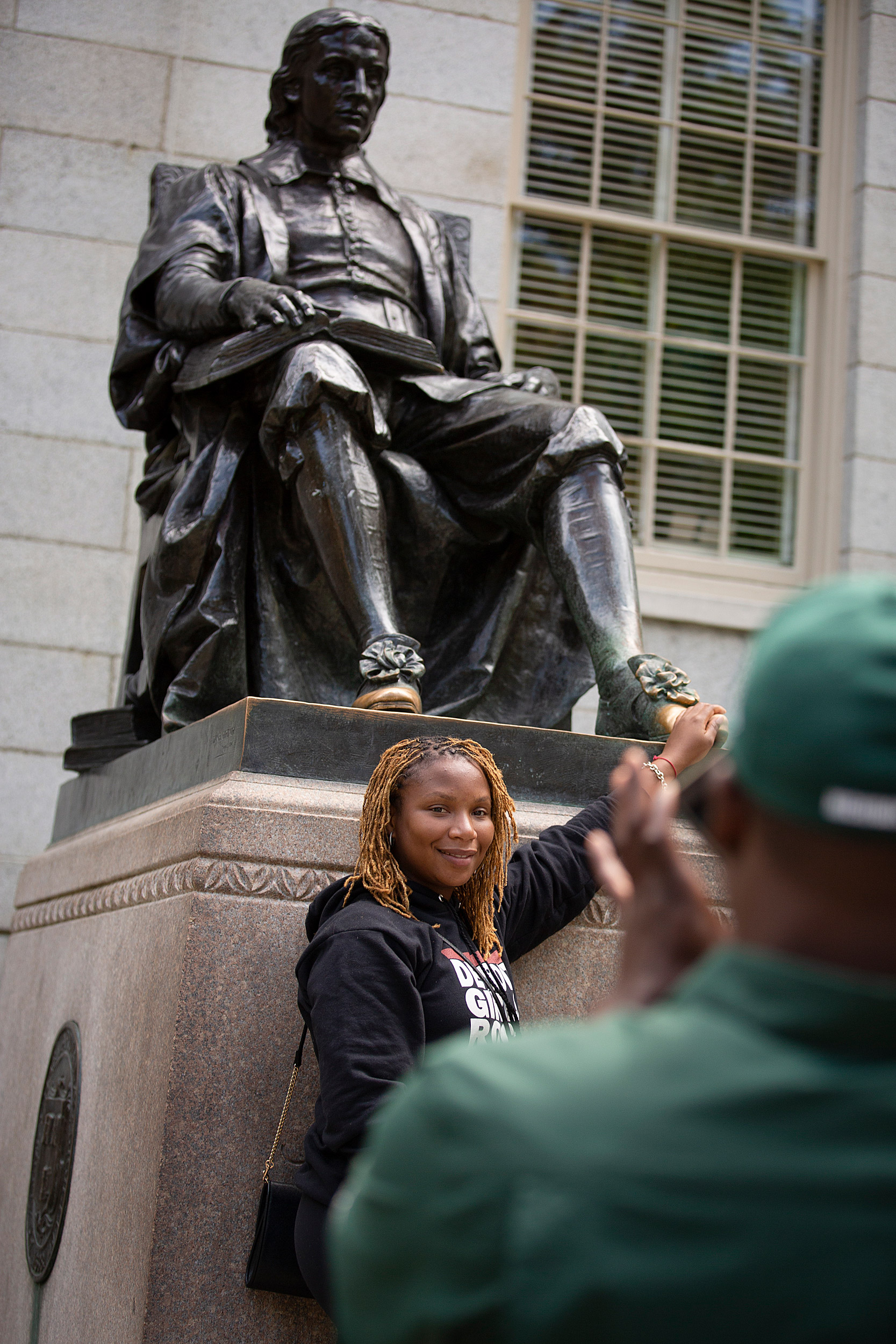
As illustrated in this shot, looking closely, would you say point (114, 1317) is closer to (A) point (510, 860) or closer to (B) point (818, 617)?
(A) point (510, 860)

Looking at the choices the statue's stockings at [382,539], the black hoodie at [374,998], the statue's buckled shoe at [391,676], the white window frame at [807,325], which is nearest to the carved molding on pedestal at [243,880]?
the black hoodie at [374,998]

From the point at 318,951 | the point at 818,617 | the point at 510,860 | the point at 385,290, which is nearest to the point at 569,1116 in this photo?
the point at 818,617

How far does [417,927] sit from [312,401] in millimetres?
1755

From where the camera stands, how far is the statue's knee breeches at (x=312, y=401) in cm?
365

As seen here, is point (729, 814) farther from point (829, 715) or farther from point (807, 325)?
point (807, 325)

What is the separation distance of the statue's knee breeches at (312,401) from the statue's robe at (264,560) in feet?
0.47

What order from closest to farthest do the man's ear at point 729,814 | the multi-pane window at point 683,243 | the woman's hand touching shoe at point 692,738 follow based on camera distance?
the man's ear at point 729,814 → the woman's hand touching shoe at point 692,738 → the multi-pane window at point 683,243

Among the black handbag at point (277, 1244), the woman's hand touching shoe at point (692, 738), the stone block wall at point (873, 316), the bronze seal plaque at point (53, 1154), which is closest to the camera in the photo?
the black handbag at point (277, 1244)

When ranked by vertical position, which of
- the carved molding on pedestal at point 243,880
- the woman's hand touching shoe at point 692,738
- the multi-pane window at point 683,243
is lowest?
the carved molding on pedestal at point 243,880

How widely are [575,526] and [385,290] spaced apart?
1.05 meters

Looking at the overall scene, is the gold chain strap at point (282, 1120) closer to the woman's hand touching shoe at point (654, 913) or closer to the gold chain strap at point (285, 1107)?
the gold chain strap at point (285, 1107)

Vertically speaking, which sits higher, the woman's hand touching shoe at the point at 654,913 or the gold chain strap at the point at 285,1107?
the woman's hand touching shoe at the point at 654,913

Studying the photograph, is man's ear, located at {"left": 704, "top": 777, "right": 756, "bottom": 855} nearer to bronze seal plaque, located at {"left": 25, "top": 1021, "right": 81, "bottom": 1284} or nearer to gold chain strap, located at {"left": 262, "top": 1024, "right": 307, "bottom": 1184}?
gold chain strap, located at {"left": 262, "top": 1024, "right": 307, "bottom": 1184}

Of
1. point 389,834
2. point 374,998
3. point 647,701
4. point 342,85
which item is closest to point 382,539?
point 647,701
